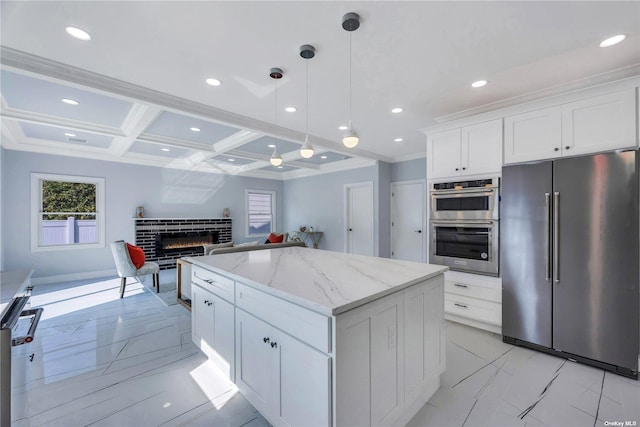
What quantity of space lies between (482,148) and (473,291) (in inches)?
63.4

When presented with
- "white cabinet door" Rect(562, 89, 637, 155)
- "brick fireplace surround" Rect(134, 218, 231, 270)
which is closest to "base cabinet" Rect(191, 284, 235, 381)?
"white cabinet door" Rect(562, 89, 637, 155)

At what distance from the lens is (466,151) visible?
3.07 metres

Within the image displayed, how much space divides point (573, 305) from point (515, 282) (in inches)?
17.3

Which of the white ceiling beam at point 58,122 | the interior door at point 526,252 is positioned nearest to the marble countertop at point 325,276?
the interior door at point 526,252

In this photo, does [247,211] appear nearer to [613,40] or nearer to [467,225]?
[467,225]

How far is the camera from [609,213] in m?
2.17

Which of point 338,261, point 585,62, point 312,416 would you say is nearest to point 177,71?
point 338,261

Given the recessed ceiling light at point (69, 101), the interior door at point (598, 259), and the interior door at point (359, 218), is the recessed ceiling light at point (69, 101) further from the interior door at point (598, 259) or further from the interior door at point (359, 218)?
the interior door at point (598, 259)

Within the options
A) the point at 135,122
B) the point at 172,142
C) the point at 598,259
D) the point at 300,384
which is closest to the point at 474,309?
the point at 598,259

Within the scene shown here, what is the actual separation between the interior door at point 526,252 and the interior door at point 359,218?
3.39 metres

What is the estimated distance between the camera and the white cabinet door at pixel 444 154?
3.15 m

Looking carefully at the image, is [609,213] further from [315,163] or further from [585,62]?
[315,163]

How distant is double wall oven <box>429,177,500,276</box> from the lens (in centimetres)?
284

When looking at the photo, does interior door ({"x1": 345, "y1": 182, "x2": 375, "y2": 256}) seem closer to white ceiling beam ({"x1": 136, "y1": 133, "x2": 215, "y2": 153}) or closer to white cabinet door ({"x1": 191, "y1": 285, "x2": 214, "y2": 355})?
white ceiling beam ({"x1": 136, "y1": 133, "x2": 215, "y2": 153})
